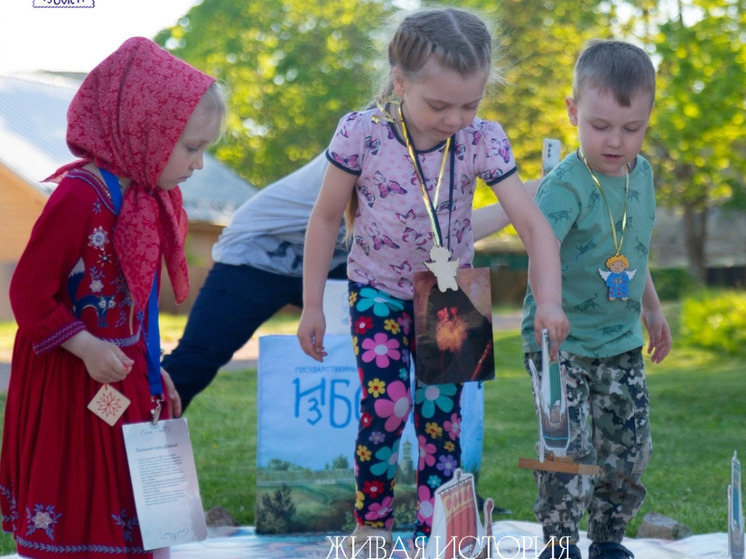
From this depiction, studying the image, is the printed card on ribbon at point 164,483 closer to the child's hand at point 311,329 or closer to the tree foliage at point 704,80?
the child's hand at point 311,329

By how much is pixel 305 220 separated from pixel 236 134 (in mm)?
27578

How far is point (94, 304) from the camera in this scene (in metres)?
2.61

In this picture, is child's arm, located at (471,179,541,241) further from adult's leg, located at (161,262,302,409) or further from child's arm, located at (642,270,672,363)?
adult's leg, located at (161,262,302,409)

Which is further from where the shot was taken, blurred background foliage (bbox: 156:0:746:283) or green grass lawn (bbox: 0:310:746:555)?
blurred background foliage (bbox: 156:0:746:283)

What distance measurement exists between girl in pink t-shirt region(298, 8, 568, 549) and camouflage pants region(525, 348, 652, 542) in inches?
12.8

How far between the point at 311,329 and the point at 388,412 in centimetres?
32

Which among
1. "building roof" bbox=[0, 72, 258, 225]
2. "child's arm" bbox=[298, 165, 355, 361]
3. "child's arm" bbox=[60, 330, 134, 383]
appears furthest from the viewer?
"building roof" bbox=[0, 72, 258, 225]

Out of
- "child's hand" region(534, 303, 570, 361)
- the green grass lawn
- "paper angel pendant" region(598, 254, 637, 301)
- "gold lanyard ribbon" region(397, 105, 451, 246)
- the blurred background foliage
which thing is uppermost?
the blurred background foliage

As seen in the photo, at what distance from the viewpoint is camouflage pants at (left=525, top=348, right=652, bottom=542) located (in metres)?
2.95

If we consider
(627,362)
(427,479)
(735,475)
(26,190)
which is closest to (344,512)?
(427,479)

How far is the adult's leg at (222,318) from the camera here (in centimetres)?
400

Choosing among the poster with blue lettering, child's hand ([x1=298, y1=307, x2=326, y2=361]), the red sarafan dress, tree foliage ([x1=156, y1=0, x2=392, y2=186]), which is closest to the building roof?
the poster with blue lettering

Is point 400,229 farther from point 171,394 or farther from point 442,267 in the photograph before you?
point 171,394

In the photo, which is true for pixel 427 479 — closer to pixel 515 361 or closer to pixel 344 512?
pixel 344 512
